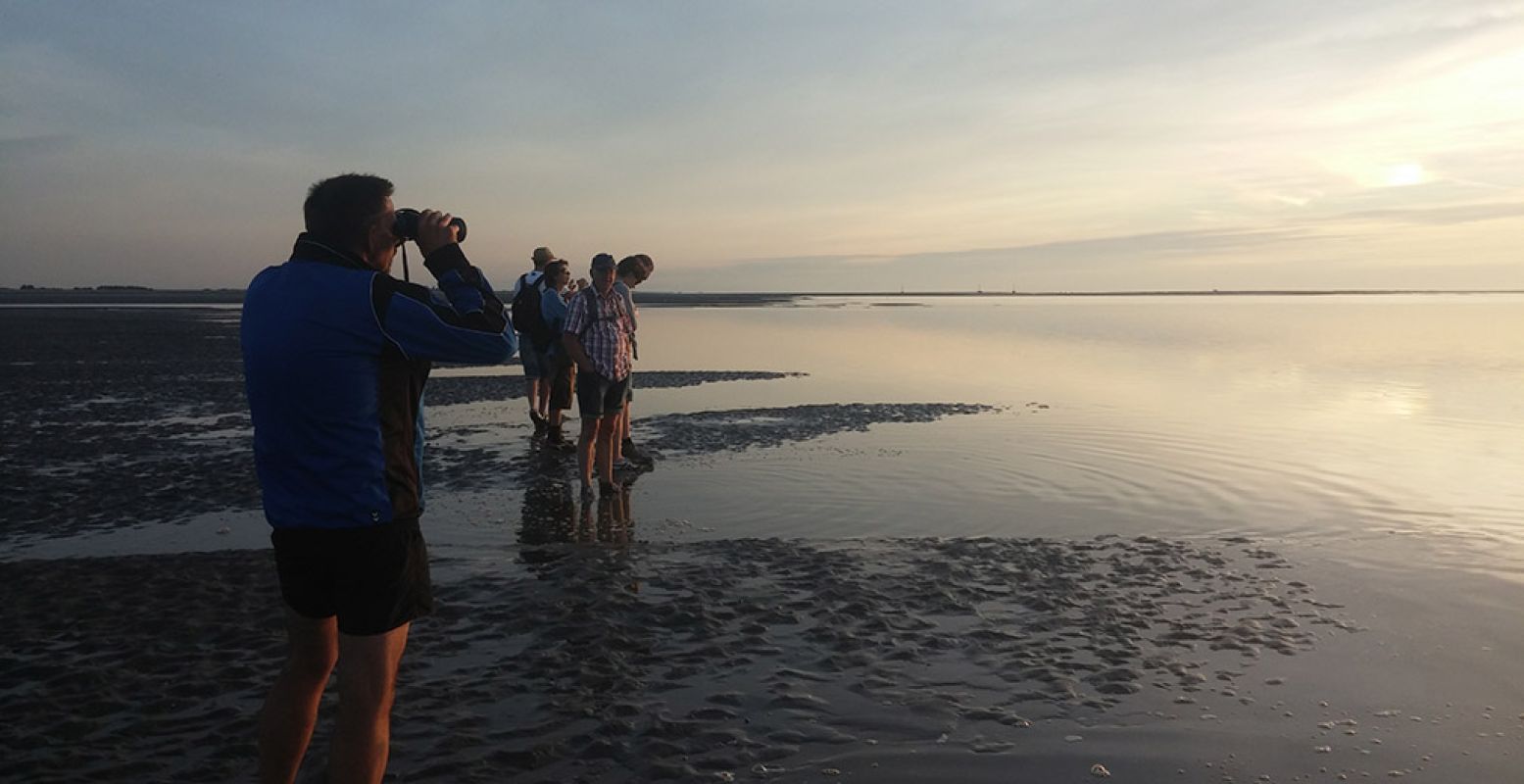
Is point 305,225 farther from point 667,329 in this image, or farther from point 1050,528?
point 667,329

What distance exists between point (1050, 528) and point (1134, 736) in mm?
4584

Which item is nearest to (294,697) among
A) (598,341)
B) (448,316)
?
(448,316)

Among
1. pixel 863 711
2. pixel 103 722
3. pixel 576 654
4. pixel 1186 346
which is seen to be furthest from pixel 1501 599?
pixel 1186 346

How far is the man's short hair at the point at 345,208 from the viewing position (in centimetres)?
336

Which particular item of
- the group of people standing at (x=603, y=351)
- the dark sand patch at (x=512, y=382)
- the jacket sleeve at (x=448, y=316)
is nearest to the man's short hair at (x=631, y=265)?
the group of people standing at (x=603, y=351)

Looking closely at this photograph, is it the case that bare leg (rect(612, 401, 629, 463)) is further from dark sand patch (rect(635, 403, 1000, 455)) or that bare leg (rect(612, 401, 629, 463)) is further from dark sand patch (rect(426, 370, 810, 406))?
dark sand patch (rect(426, 370, 810, 406))

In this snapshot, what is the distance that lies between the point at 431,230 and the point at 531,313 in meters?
10.2

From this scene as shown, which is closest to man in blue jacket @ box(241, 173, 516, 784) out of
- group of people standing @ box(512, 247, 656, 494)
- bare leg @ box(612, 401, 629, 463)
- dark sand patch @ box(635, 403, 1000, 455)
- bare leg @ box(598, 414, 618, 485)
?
group of people standing @ box(512, 247, 656, 494)

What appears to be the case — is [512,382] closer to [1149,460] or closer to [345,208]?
[1149,460]

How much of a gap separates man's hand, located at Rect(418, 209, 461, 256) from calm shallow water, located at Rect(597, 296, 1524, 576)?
5655 millimetres

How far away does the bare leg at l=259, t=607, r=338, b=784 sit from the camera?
11.5 feet

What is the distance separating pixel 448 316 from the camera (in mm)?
3344

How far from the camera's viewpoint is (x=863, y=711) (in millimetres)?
5016

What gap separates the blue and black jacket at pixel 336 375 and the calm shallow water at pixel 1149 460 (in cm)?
575
